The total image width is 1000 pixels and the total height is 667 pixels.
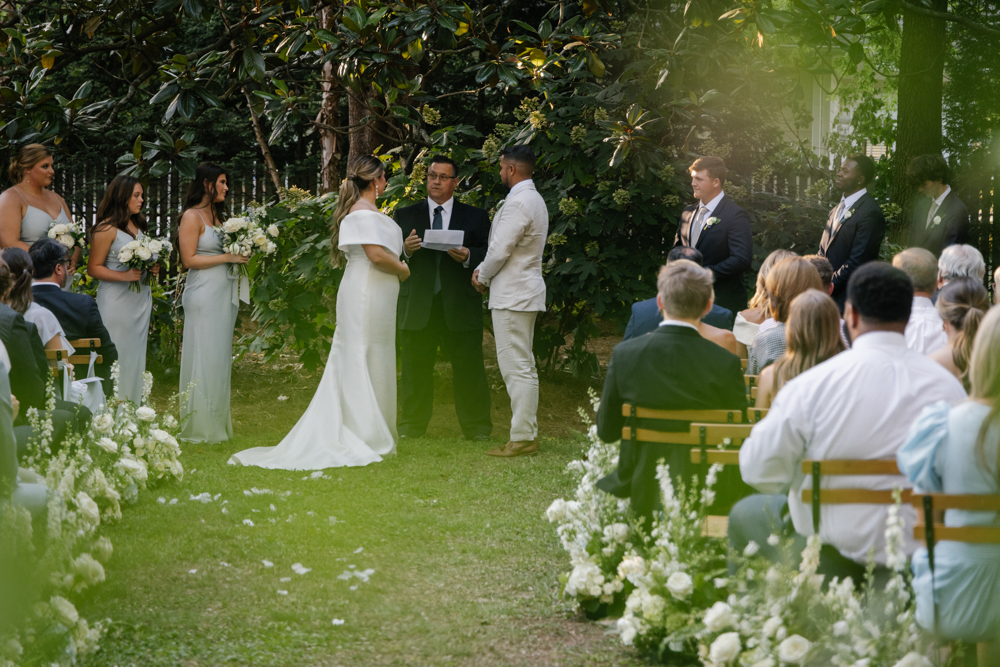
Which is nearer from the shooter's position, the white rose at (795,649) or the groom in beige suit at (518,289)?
the white rose at (795,649)

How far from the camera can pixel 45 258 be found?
6.37 m

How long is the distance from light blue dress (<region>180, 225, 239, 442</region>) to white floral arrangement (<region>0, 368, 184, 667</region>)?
4.75ft

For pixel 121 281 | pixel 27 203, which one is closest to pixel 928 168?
pixel 121 281

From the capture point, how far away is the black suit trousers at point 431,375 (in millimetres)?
8133

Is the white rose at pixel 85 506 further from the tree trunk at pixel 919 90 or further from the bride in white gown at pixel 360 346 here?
the tree trunk at pixel 919 90

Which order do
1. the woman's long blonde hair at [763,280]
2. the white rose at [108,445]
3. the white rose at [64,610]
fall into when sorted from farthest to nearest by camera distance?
the woman's long blonde hair at [763,280] → the white rose at [108,445] → the white rose at [64,610]

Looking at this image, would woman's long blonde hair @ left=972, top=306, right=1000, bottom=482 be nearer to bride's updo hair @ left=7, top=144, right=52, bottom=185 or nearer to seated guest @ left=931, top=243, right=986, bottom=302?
seated guest @ left=931, top=243, right=986, bottom=302

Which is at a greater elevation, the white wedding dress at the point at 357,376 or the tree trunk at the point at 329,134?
the tree trunk at the point at 329,134

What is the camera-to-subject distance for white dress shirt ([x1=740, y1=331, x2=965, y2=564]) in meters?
3.05

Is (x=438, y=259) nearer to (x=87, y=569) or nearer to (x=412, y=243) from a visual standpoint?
(x=412, y=243)

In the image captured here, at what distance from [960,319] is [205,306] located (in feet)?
17.9

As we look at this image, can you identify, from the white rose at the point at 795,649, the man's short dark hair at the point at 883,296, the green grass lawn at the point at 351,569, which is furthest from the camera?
the green grass lawn at the point at 351,569

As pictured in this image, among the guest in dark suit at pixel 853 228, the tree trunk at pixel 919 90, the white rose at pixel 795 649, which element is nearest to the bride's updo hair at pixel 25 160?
the guest in dark suit at pixel 853 228

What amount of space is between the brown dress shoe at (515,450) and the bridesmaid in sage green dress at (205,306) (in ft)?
7.15
